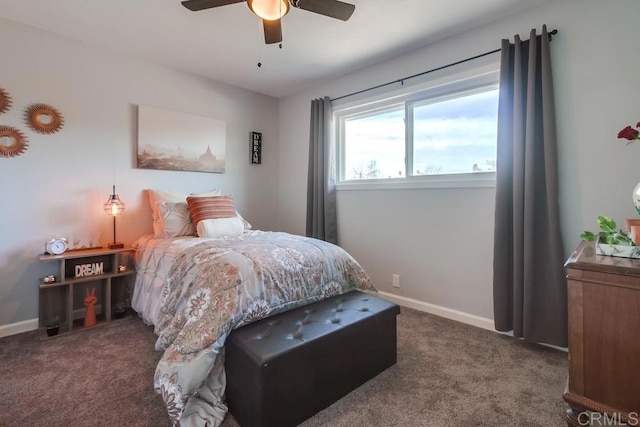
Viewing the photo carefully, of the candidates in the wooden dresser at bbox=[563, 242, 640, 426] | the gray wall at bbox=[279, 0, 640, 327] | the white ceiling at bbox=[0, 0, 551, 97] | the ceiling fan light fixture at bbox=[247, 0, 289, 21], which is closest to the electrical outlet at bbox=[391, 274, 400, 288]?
the gray wall at bbox=[279, 0, 640, 327]

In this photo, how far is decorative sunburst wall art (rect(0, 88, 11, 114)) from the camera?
2.30m

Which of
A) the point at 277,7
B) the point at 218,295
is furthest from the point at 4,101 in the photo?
the point at 218,295

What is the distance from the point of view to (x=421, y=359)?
1.98m

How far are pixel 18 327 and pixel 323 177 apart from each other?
298 cm

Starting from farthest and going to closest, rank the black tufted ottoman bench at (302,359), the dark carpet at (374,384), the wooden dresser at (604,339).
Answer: the dark carpet at (374,384) → the black tufted ottoman bench at (302,359) → the wooden dresser at (604,339)

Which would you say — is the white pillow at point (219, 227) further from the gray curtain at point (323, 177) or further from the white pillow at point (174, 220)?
the gray curtain at point (323, 177)

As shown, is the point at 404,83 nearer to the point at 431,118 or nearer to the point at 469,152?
the point at 431,118

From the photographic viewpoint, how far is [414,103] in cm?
294

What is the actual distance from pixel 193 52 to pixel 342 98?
5.15 feet

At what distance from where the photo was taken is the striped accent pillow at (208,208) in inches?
109

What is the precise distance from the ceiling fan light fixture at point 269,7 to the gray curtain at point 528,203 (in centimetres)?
167

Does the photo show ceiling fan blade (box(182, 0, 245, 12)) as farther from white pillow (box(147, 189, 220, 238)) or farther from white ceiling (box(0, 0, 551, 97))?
white pillow (box(147, 189, 220, 238))

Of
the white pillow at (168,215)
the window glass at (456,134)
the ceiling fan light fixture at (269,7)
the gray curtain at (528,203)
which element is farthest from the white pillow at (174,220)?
the gray curtain at (528,203)

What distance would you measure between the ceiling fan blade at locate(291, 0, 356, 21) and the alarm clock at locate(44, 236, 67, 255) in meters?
2.51
